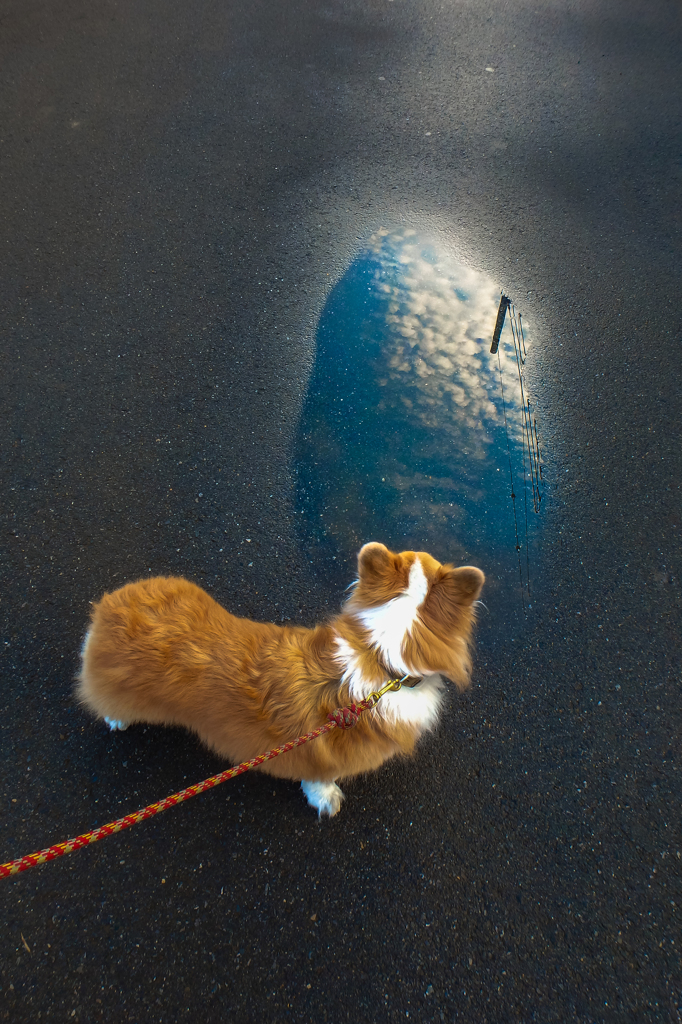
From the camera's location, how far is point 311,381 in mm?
3980

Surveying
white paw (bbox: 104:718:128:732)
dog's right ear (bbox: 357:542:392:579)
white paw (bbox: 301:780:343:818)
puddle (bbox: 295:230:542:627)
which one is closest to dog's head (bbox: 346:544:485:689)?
dog's right ear (bbox: 357:542:392:579)

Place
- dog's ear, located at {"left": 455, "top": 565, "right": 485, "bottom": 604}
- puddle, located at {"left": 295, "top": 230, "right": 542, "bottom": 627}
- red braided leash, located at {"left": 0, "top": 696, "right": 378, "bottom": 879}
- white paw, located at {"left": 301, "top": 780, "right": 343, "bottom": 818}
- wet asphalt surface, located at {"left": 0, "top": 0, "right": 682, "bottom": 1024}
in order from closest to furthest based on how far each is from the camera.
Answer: red braided leash, located at {"left": 0, "top": 696, "right": 378, "bottom": 879}, dog's ear, located at {"left": 455, "top": 565, "right": 485, "bottom": 604}, wet asphalt surface, located at {"left": 0, "top": 0, "right": 682, "bottom": 1024}, white paw, located at {"left": 301, "top": 780, "right": 343, "bottom": 818}, puddle, located at {"left": 295, "top": 230, "right": 542, "bottom": 627}

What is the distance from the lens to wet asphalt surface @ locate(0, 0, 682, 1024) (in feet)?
7.86

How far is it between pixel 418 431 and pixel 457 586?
6.27ft

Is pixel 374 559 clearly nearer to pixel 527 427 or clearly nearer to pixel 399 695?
pixel 399 695

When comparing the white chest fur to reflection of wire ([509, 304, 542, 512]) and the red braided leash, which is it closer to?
the red braided leash

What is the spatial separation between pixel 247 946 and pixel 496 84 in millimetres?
7677

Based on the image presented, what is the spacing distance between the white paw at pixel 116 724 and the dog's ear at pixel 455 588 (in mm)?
1712

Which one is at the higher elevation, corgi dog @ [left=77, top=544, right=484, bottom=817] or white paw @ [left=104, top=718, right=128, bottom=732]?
corgi dog @ [left=77, top=544, right=484, bottom=817]

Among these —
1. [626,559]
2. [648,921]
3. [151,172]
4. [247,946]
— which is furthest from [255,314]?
[648,921]

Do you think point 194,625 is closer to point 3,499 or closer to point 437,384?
point 3,499

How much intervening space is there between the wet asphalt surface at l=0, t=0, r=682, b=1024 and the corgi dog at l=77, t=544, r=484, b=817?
65 cm

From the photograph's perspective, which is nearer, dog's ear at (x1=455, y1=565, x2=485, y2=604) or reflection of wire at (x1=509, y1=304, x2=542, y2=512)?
dog's ear at (x1=455, y1=565, x2=485, y2=604)

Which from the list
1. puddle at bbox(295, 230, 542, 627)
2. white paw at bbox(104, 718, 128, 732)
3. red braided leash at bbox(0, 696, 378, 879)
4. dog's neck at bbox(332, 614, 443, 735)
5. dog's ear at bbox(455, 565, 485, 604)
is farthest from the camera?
puddle at bbox(295, 230, 542, 627)
